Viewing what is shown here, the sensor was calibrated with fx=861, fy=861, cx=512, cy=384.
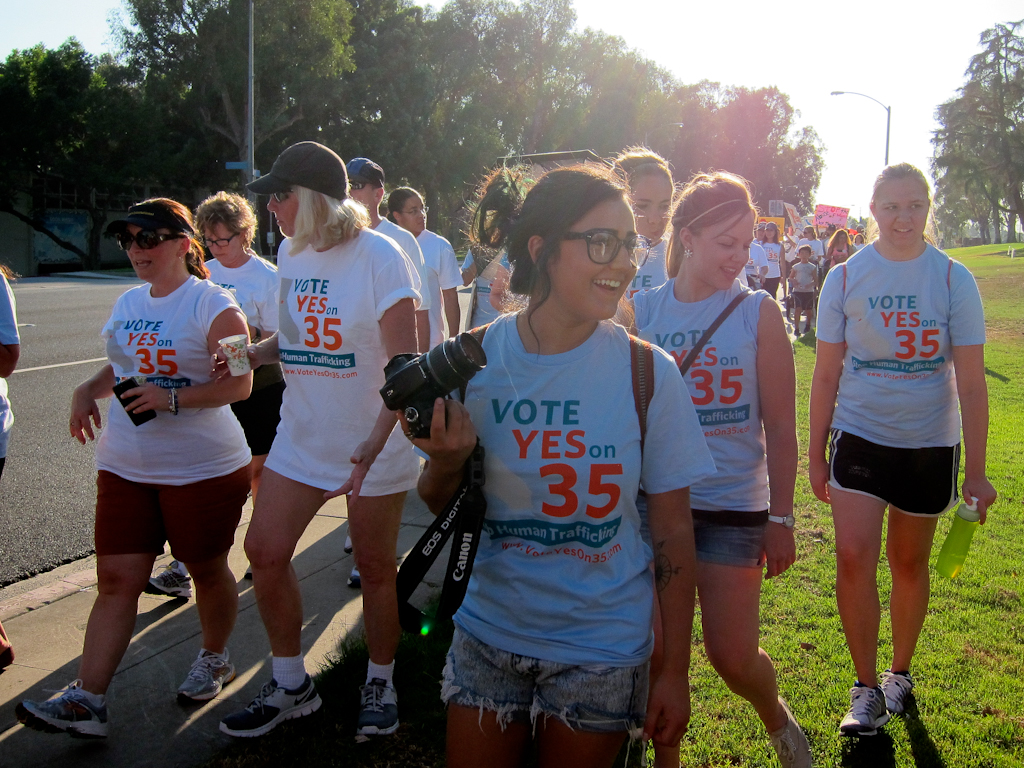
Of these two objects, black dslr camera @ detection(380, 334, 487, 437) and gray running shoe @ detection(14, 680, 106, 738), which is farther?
gray running shoe @ detection(14, 680, 106, 738)

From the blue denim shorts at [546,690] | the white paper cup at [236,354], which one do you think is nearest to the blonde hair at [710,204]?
the blue denim shorts at [546,690]

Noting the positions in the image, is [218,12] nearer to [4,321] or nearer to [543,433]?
[4,321]

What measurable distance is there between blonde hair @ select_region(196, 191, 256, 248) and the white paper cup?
1.64 metres

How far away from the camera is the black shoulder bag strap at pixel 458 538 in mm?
1894

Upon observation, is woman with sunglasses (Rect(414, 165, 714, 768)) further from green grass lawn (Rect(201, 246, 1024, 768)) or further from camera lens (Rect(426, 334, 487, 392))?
green grass lawn (Rect(201, 246, 1024, 768))

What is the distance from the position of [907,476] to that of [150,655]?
10.6 feet

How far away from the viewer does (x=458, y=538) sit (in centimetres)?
190

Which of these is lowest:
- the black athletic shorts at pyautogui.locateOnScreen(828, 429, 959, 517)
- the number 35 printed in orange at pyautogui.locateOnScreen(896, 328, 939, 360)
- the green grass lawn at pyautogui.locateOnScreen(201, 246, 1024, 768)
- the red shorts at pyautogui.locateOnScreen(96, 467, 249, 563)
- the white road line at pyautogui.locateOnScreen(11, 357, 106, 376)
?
the green grass lawn at pyautogui.locateOnScreen(201, 246, 1024, 768)

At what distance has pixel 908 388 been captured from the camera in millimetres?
3312

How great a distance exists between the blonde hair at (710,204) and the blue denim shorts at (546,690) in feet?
4.97

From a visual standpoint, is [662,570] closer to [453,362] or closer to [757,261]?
[453,362]

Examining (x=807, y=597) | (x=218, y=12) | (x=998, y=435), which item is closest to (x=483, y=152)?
(x=218, y=12)

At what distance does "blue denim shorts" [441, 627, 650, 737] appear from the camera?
1898mm

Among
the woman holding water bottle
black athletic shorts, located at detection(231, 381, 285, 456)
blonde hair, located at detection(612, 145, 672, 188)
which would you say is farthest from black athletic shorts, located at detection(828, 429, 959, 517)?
black athletic shorts, located at detection(231, 381, 285, 456)
